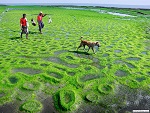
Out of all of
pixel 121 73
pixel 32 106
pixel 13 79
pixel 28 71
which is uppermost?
pixel 32 106

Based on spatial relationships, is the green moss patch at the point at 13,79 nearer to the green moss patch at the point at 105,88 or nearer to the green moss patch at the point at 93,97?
the green moss patch at the point at 93,97

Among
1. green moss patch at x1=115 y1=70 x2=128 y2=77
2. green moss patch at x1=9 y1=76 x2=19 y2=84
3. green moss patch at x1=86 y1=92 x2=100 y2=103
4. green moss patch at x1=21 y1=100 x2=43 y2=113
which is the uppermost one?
green moss patch at x1=21 y1=100 x2=43 y2=113

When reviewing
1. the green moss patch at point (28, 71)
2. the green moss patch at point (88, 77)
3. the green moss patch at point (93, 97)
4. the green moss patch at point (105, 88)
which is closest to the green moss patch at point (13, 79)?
the green moss patch at point (28, 71)

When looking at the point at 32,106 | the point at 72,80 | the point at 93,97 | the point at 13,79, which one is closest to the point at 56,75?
the point at 72,80

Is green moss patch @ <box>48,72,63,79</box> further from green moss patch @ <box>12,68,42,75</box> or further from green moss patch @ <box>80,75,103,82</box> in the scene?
green moss patch @ <box>80,75,103,82</box>

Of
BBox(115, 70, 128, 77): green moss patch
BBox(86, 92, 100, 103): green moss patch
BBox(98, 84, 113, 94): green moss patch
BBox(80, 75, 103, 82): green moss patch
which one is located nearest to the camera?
BBox(86, 92, 100, 103): green moss patch

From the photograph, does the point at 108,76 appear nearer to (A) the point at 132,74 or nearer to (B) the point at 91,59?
(A) the point at 132,74

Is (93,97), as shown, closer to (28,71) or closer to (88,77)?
(88,77)

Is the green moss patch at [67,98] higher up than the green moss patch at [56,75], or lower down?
higher up

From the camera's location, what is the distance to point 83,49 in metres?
19.5

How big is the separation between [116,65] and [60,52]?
18.0ft

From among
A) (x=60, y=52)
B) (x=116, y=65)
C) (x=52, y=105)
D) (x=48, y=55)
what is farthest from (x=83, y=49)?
(x=52, y=105)

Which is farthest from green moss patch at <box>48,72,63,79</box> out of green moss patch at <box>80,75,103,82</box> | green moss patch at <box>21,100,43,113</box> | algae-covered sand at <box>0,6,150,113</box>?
green moss patch at <box>21,100,43,113</box>

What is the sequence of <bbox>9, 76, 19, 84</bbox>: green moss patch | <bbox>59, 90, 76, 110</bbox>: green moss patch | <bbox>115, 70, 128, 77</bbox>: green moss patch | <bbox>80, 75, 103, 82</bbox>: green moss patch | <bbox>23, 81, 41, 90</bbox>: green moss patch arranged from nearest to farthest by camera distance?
<bbox>59, 90, 76, 110</bbox>: green moss patch → <bbox>23, 81, 41, 90</bbox>: green moss patch → <bbox>9, 76, 19, 84</bbox>: green moss patch → <bbox>80, 75, 103, 82</bbox>: green moss patch → <bbox>115, 70, 128, 77</bbox>: green moss patch
